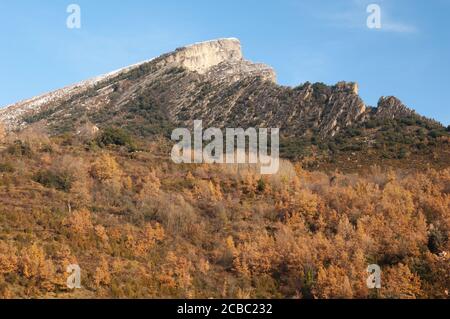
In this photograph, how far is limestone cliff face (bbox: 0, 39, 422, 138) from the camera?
65.8 m

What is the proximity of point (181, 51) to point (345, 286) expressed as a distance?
83638 mm

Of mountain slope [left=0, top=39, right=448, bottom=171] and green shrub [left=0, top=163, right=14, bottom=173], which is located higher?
mountain slope [left=0, top=39, right=448, bottom=171]

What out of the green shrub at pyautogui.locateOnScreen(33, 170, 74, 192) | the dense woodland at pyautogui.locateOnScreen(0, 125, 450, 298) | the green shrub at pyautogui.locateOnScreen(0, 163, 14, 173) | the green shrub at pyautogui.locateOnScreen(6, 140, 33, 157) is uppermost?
the green shrub at pyautogui.locateOnScreen(6, 140, 33, 157)

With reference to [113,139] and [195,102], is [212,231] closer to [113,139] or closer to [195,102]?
[113,139]

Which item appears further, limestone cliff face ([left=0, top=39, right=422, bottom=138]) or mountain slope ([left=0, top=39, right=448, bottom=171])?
limestone cliff face ([left=0, top=39, right=422, bottom=138])

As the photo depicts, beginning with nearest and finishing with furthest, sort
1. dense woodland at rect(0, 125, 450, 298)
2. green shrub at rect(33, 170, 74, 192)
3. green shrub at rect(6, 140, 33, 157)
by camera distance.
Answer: dense woodland at rect(0, 125, 450, 298)
green shrub at rect(33, 170, 74, 192)
green shrub at rect(6, 140, 33, 157)

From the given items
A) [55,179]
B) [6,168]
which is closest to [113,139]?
[6,168]

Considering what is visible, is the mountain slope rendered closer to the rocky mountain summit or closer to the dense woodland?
the rocky mountain summit

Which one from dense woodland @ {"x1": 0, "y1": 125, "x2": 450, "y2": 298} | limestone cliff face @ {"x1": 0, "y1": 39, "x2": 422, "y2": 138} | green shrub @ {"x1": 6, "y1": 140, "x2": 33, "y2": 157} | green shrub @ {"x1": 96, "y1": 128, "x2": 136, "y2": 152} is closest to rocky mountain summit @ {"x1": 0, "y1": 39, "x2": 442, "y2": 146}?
limestone cliff face @ {"x1": 0, "y1": 39, "x2": 422, "y2": 138}

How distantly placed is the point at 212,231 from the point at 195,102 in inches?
1971

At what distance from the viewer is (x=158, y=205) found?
104 feet

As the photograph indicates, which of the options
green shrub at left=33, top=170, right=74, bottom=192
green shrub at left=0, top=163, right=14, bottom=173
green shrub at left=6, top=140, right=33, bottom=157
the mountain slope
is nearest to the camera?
green shrub at left=33, top=170, right=74, bottom=192

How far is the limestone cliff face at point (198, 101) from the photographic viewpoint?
65.8m

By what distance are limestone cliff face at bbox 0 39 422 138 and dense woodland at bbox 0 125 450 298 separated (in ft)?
88.0
